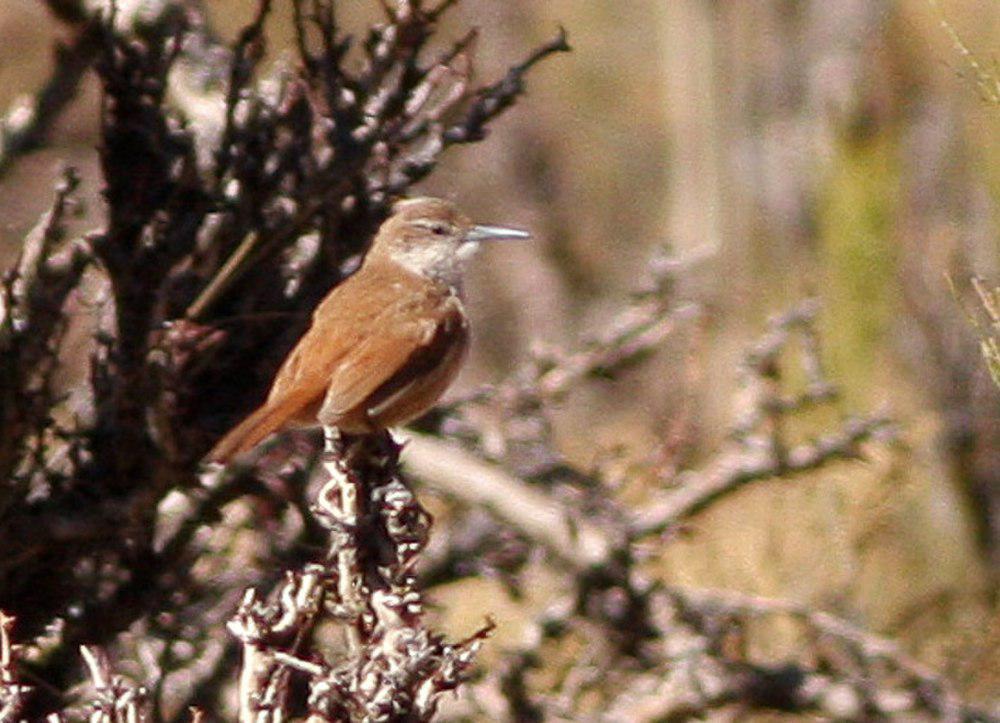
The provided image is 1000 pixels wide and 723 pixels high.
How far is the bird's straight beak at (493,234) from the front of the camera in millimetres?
5816

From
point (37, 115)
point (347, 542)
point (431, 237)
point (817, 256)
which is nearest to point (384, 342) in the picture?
point (431, 237)

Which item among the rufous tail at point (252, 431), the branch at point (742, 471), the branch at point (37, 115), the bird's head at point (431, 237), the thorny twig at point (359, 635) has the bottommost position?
the thorny twig at point (359, 635)

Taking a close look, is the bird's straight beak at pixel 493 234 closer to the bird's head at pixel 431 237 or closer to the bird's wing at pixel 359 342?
the bird's head at pixel 431 237

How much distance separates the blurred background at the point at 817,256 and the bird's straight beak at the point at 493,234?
1.21 m

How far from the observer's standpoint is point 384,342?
5445mm

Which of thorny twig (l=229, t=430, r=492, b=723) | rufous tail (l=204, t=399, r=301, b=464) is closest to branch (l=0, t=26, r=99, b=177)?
rufous tail (l=204, t=399, r=301, b=464)

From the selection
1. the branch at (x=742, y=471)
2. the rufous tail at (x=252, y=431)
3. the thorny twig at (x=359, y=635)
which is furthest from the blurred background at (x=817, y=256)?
the thorny twig at (x=359, y=635)

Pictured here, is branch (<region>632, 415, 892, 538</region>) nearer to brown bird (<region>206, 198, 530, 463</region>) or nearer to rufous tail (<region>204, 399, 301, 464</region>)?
brown bird (<region>206, 198, 530, 463</region>)

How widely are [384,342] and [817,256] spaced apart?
6.29 meters

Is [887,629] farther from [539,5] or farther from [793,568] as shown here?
[539,5]

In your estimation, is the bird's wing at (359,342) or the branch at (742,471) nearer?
the bird's wing at (359,342)

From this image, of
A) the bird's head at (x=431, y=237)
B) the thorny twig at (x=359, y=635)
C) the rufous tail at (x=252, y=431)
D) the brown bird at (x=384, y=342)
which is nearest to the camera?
the thorny twig at (x=359, y=635)

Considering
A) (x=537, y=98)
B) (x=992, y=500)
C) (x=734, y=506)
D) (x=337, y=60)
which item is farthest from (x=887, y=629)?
(x=537, y=98)

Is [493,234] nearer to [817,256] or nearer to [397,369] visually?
[397,369]
